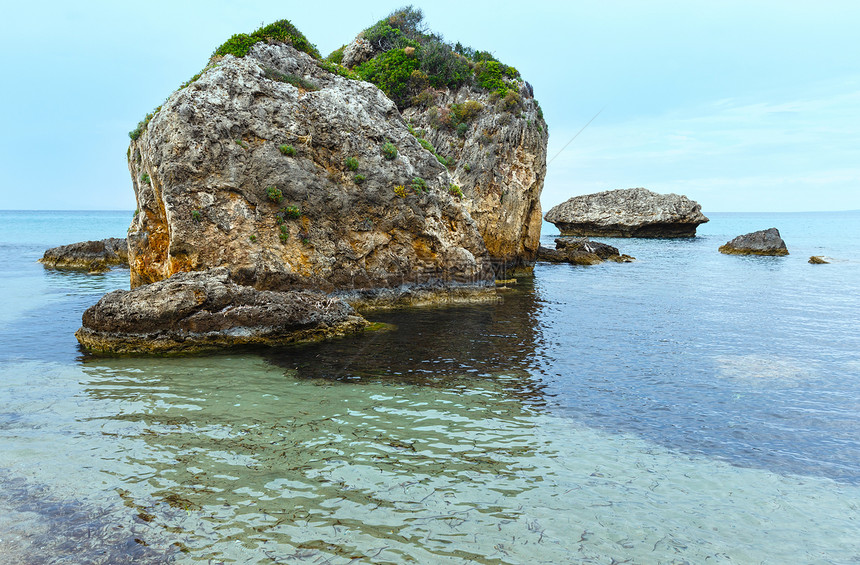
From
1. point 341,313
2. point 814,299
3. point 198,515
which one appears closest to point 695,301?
point 814,299

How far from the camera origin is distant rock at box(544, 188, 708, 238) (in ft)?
247

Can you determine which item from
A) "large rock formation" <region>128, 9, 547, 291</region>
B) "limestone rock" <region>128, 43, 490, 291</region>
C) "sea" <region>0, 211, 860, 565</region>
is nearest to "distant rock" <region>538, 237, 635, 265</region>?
"large rock formation" <region>128, 9, 547, 291</region>

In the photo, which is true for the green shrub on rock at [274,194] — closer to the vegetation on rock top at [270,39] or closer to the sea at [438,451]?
the vegetation on rock top at [270,39]

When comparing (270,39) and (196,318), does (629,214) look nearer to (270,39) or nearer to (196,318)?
(270,39)

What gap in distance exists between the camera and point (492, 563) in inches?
233

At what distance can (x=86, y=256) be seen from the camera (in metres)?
40.2

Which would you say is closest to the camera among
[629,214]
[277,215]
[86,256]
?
[277,215]

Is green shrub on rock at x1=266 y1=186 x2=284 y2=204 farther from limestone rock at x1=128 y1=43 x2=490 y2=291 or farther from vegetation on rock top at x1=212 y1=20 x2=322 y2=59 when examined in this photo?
vegetation on rock top at x1=212 y1=20 x2=322 y2=59

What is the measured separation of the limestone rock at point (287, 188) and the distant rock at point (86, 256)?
69.4ft

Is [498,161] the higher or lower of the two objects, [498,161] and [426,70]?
the lower

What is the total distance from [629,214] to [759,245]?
24872mm

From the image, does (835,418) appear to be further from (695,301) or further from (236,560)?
(695,301)

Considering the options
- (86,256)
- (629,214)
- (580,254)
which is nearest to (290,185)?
(86,256)

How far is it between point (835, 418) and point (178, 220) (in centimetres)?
2037
